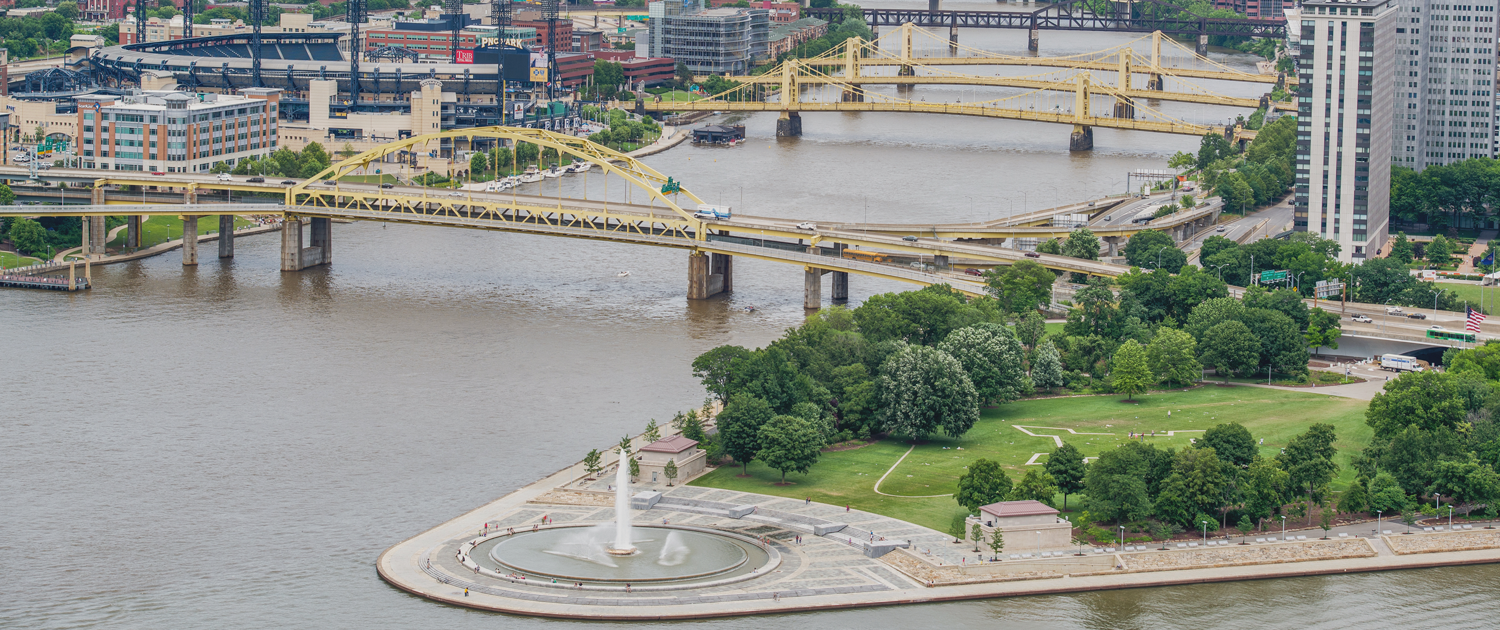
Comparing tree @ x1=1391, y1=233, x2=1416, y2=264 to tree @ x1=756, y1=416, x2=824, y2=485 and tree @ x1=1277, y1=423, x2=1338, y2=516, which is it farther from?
tree @ x1=756, y1=416, x2=824, y2=485

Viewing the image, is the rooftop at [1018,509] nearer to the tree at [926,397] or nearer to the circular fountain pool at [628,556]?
the circular fountain pool at [628,556]

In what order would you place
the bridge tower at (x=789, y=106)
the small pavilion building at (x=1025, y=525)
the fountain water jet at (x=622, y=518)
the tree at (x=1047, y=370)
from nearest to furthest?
the small pavilion building at (x=1025, y=525) → the fountain water jet at (x=622, y=518) → the tree at (x=1047, y=370) → the bridge tower at (x=789, y=106)

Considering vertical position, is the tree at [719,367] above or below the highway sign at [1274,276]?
below

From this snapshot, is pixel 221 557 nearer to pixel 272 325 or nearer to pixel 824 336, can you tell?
pixel 824 336

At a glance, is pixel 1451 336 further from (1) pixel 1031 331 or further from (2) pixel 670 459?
(2) pixel 670 459

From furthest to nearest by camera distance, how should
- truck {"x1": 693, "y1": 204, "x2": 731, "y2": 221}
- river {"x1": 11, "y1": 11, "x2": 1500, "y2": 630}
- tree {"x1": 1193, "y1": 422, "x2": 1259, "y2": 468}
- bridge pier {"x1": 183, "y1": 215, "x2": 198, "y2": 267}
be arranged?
bridge pier {"x1": 183, "y1": 215, "x2": 198, "y2": 267} < truck {"x1": 693, "y1": 204, "x2": 731, "y2": 221} < tree {"x1": 1193, "y1": 422, "x2": 1259, "y2": 468} < river {"x1": 11, "y1": 11, "x2": 1500, "y2": 630}

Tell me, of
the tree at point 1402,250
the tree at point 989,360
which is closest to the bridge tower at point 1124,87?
the tree at point 1402,250

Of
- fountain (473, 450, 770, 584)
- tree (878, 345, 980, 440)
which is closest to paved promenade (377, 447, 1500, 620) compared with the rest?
fountain (473, 450, 770, 584)
